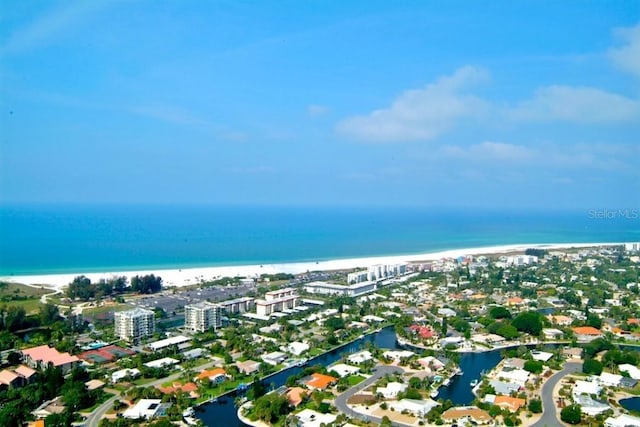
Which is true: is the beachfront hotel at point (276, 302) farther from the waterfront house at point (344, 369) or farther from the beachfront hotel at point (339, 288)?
the waterfront house at point (344, 369)

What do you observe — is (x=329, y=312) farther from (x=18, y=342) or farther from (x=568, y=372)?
(x=18, y=342)

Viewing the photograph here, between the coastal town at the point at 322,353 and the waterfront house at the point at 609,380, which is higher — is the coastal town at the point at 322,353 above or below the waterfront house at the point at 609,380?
above

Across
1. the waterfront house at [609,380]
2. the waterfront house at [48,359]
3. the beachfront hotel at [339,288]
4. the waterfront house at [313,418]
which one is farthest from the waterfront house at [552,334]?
the waterfront house at [48,359]

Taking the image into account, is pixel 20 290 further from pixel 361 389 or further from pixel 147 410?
pixel 361 389

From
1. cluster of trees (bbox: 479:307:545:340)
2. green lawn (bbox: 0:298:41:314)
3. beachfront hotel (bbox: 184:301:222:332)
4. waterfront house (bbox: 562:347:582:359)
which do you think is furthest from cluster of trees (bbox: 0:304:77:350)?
waterfront house (bbox: 562:347:582:359)

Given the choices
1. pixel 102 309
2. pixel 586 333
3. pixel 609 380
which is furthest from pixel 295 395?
pixel 102 309

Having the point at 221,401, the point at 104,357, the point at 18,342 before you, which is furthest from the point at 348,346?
the point at 18,342
